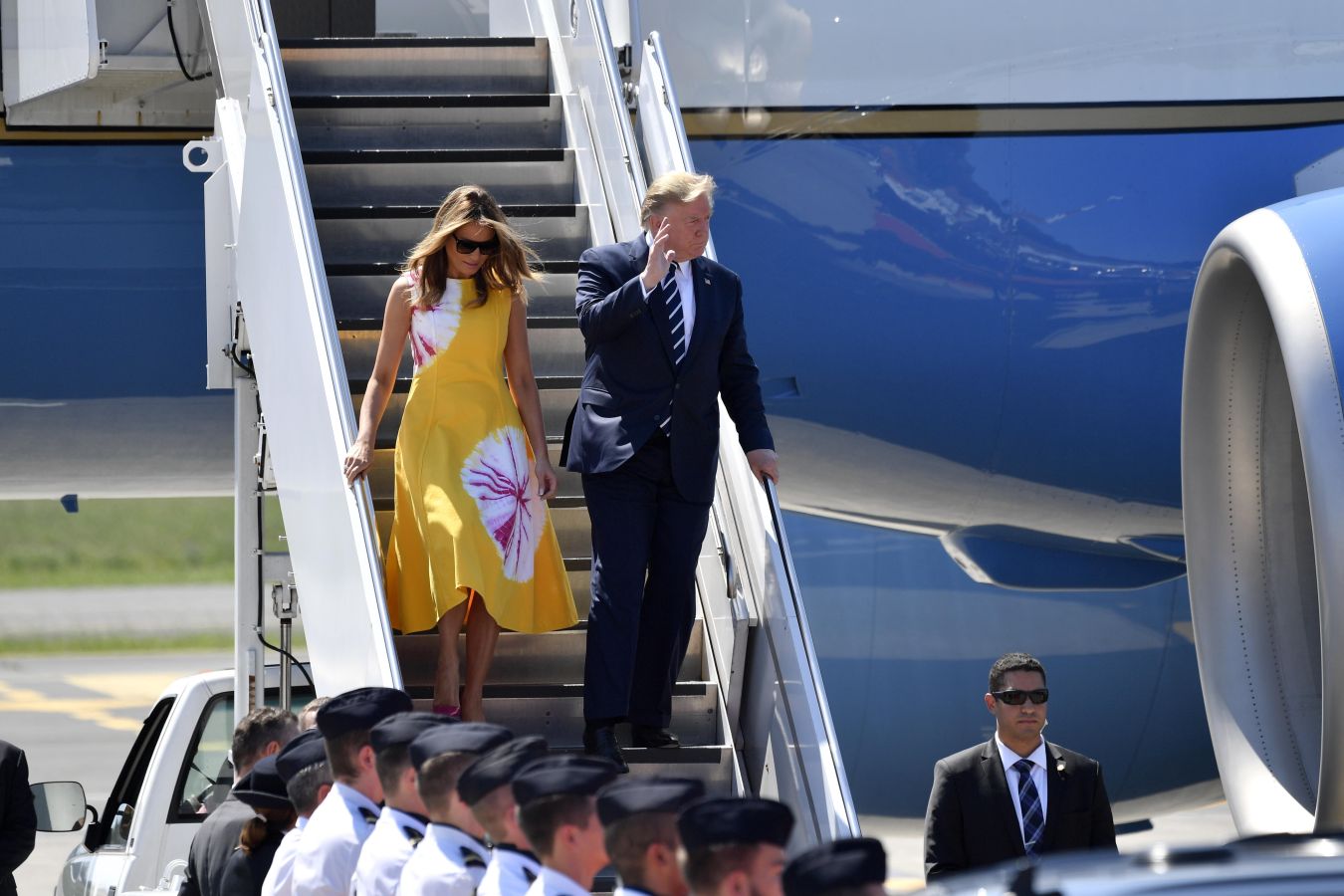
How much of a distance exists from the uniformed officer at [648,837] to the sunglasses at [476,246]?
2370mm

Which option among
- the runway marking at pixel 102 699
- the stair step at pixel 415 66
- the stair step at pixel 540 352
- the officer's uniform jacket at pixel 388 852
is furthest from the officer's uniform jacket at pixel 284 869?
the runway marking at pixel 102 699

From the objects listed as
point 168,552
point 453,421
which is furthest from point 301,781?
point 168,552

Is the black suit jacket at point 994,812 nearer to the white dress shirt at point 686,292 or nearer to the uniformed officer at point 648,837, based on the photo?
the white dress shirt at point 686,292

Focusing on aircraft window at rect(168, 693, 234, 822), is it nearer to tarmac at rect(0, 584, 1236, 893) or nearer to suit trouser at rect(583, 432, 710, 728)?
suit trouser at rect(583, 432, 710, 728)

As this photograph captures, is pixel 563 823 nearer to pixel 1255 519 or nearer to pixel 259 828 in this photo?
pixel 259 828

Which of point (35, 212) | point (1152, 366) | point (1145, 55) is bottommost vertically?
point (1152, 366)

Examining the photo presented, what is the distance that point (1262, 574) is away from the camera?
546cm

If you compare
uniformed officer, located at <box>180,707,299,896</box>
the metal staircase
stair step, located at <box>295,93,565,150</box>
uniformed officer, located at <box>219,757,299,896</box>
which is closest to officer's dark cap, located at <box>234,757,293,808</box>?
uniformed officer, located at <box>219,757,299,896</box>

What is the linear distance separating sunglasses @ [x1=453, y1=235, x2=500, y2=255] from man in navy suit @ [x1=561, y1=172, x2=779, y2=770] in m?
0.27

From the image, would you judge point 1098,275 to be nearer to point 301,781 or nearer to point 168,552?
point 301,781

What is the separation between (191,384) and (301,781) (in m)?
5.37

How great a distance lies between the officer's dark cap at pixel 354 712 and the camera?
163 inches

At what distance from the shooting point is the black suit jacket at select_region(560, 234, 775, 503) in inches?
197

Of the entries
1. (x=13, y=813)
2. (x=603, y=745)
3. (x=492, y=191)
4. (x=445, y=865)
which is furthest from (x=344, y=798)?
(x=492, y=191)
